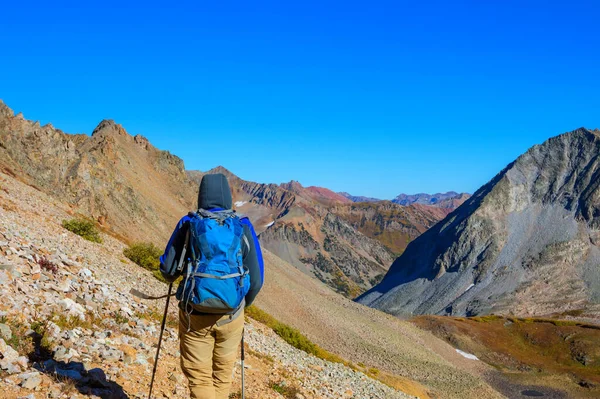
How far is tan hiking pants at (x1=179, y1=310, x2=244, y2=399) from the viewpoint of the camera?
5977mm

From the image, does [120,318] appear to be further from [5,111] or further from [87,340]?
[5,111]

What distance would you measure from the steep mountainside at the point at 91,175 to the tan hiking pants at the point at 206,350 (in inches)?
1245

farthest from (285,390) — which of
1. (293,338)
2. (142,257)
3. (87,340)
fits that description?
(142,257)

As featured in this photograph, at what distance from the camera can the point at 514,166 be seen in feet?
459

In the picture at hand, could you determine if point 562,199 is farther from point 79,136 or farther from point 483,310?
point 79,136

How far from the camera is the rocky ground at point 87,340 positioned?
7.24 meters

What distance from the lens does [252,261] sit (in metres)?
6.28

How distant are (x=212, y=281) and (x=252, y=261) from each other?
0.69m

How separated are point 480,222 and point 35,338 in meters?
132

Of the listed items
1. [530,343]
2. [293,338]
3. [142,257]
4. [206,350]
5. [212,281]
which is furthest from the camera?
[530,343]

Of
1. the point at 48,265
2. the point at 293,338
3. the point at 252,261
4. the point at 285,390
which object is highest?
the point at 252,261

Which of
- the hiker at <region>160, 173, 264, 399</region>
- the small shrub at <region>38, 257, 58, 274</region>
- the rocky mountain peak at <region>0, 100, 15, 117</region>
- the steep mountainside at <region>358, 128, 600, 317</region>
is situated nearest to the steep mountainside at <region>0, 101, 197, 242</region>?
the rocky mountain peak at <region>0, 100, 15, 117</region>

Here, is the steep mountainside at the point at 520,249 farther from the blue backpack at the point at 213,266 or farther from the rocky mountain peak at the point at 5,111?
the blue backpack at the point at 213,266

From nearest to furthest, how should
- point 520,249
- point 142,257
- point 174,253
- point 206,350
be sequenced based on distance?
1. point 206,350
2. point 174,253
3. point 142,257
4. point 520,249
